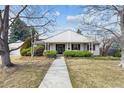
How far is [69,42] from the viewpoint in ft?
99.7

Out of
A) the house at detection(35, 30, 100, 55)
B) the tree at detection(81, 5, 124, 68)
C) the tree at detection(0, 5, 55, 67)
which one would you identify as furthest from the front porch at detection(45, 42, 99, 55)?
the tree at detection(0, 5, 55, 67)

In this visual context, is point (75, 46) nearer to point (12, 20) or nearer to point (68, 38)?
point (68, 38)

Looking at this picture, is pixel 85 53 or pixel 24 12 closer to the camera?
pixel 24 12

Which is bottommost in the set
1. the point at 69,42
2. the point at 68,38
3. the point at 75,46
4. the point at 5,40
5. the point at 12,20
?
the point at 75,46

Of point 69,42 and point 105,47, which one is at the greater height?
point 69,42

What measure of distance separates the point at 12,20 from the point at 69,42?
561 inches

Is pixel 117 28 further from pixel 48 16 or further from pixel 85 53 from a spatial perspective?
pixel 85 53

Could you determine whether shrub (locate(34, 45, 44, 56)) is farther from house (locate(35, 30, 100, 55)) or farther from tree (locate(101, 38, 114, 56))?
tree (locate(101, 38, 114, 56))

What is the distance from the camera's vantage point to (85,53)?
27.1 m

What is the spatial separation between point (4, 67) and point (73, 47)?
16.2 metres

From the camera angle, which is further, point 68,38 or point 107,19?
point 68,38

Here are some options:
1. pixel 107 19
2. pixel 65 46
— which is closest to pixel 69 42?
pixel 65 46

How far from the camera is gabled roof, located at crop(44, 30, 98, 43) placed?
3052cm
